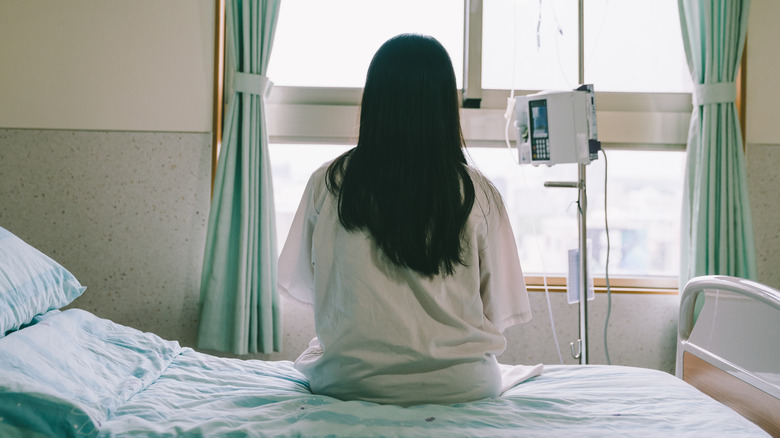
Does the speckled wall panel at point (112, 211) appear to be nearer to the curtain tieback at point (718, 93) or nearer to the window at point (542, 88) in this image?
the window at point (542, 88)

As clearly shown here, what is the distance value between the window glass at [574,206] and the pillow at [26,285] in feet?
3.53

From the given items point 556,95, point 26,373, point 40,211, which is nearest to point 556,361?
point 556,95

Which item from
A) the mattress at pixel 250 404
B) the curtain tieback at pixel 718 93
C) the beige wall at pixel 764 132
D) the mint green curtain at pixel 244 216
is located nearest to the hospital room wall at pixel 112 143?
the mint green curtain at pixel 244 216

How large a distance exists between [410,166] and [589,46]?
1.64m

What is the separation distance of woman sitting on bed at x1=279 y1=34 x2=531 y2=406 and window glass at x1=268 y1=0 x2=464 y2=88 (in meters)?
1.26

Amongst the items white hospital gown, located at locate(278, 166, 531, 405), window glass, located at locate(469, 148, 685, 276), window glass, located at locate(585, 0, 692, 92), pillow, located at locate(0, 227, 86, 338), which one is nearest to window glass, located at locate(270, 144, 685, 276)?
window glass, located at locate(469, 148, 685, 276)

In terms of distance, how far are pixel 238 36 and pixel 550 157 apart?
1.31m

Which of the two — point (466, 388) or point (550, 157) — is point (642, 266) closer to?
point (550, 157)

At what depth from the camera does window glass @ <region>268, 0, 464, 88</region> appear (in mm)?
2469

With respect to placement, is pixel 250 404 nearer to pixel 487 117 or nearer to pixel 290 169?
pixel 290 169

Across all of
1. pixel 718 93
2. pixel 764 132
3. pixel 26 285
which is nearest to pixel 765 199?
pixel 764 132

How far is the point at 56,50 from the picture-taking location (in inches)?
90.0

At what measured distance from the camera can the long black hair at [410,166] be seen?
3.87ft

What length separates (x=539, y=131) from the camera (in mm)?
1926
